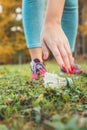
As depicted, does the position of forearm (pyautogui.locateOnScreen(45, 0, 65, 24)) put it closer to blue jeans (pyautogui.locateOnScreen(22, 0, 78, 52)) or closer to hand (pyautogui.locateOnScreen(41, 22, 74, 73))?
hand (pyautogui.locateOnScreen(41, 22, 74, 73))

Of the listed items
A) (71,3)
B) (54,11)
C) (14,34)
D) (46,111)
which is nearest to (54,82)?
(54,11)

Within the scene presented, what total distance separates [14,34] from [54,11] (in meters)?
19.5

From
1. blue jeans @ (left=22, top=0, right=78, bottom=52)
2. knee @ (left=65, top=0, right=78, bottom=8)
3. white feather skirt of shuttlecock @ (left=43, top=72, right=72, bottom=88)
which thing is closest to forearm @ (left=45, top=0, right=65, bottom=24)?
white feather skirt of shuttlecock @ (left=43, top=72, right=72, bottom=88)

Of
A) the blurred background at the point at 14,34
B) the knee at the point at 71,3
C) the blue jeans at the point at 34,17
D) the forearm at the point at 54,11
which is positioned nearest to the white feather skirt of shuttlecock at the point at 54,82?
the forearm at the point at 54,11

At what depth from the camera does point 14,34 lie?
69.9 feet

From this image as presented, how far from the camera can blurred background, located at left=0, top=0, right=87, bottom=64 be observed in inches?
790

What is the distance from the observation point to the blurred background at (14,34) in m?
20.1

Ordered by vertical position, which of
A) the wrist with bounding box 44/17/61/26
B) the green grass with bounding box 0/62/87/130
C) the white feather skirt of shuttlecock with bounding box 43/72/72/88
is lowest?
the white feather skirt of shuttlecock with bounding box 43/72/72/88

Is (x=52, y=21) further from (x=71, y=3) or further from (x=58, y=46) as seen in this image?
(x=71, y=3)

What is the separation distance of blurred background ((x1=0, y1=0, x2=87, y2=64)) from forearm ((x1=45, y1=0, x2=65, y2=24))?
1762 centimetres

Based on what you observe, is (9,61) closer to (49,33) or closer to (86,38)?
(86,38)

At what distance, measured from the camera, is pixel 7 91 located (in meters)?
2.51

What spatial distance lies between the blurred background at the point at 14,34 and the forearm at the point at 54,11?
17.6 m

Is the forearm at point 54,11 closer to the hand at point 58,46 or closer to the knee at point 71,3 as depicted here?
the hand at point 58,46
